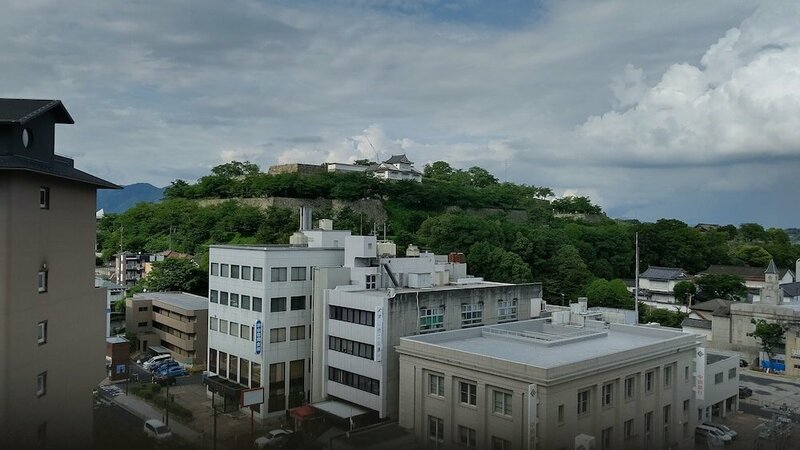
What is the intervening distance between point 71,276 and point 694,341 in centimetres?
1360

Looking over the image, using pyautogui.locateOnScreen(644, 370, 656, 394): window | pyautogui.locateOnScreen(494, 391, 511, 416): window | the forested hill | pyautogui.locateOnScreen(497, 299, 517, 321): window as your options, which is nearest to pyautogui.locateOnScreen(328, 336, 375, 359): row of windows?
pyautogui.locateOnScreen(494, 391, 511, 416): window

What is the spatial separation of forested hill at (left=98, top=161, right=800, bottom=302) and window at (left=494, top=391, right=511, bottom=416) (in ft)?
66.3

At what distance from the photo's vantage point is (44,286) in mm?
4836

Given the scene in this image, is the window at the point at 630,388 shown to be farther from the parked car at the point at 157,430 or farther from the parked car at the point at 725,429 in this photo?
the parked car at the point at 157,430

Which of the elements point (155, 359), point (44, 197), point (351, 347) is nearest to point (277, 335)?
point (351, 347)

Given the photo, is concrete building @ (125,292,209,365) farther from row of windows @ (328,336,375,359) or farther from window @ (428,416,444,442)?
window @ (428,416,444,442)

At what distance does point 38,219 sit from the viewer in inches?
184

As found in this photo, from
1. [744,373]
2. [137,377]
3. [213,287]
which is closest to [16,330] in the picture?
[213,287]

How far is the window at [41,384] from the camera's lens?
476 cm

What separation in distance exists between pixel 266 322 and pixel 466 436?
259 inches

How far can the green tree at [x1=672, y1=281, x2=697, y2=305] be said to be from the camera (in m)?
32.7

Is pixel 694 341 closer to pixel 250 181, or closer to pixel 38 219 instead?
pixel 38 219

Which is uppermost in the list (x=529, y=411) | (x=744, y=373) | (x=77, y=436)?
(x=77, y=436)

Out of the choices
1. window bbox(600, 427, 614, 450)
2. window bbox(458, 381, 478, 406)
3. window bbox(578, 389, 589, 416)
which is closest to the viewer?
window bbox(578, 389, 589, 416)
